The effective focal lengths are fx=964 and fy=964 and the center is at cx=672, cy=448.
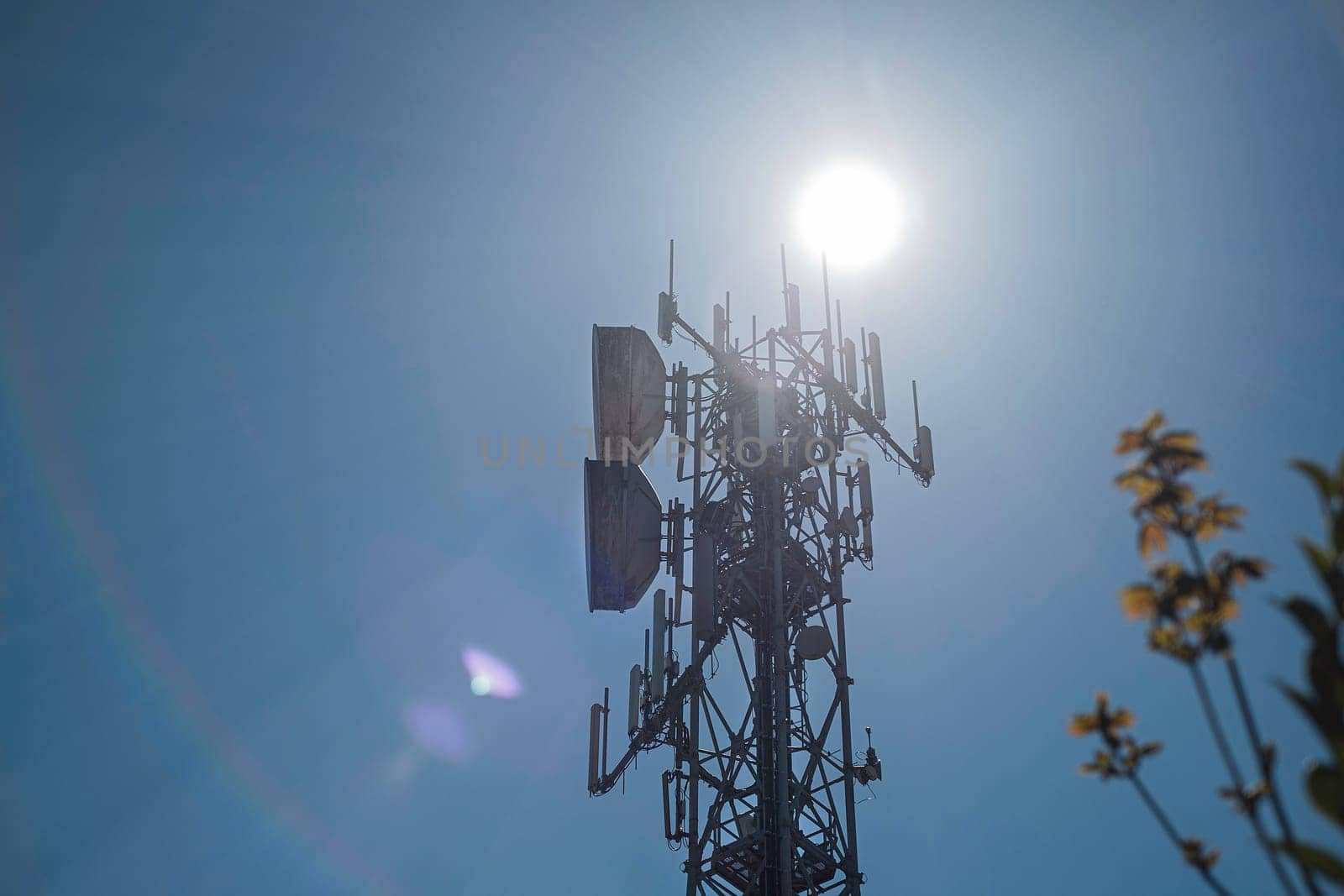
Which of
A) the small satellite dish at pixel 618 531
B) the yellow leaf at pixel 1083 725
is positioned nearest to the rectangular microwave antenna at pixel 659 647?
the small satellite dish at pixel 618 531

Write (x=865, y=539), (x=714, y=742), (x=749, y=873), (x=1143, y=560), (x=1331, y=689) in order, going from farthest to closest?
1. (x=865, y=539)
2. (x=714, y=742)
3. (x=749, y=873)
4. (x=1143, y=560)
5. (x=1331, y=689)

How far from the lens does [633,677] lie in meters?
25.1

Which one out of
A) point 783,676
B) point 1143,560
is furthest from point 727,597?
point 1143,560

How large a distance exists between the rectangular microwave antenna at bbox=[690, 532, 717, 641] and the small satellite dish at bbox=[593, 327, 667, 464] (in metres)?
3.82

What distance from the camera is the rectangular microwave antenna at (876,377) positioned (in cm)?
2475

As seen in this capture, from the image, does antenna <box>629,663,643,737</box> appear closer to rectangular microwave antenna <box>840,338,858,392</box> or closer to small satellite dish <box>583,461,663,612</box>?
small satellite dish <box>583,461,663,612</box>

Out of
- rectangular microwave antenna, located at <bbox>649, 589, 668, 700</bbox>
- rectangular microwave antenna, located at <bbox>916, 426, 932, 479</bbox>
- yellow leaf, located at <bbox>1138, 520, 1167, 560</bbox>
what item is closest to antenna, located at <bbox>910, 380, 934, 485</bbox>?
rectangular microwave antenna, located at <bbox>916, 426, 932, 479</bbox>

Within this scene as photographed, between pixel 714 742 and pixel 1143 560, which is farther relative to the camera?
pixel 714 742

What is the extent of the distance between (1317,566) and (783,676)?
1630cm

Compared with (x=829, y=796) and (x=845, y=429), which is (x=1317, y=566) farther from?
(x=845, y=429)

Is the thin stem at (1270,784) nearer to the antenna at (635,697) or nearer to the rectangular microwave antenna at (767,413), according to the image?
the rectangular microwave antenna at (767,413)

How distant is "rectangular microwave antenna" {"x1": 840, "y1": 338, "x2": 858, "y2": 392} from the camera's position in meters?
24.3

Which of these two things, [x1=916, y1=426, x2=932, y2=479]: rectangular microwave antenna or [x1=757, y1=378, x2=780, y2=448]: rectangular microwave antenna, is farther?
[x1=916, y1=426, x2=932, y2=479]: rectangular microwave antenna

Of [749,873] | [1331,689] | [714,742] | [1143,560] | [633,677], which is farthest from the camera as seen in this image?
[633,677]
